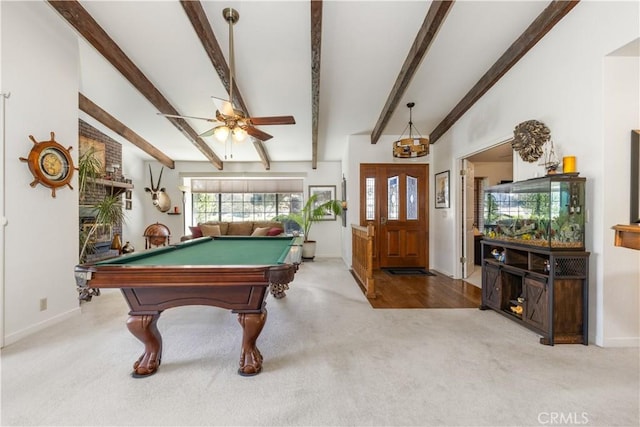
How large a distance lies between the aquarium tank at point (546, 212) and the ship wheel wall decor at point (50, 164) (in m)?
4.75

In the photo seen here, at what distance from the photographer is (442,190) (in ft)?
16.7

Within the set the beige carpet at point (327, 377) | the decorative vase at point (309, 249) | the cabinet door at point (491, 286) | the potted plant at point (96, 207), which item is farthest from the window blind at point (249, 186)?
the cabinet door at point (491, 286)

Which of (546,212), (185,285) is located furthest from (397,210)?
(185,285)

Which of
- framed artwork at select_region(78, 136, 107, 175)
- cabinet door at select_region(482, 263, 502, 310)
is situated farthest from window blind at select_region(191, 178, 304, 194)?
cabinet door at select_region(482, 263, 502, 310)

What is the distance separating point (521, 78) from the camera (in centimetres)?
318

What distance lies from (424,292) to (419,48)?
10.2 ft

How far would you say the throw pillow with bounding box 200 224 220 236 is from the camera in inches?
260

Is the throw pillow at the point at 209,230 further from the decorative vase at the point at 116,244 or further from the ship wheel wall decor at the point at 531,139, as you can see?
the ship wheel wall decor at the point at 531,139

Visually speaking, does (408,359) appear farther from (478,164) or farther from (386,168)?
(478,164)

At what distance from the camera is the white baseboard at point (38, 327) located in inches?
95.0

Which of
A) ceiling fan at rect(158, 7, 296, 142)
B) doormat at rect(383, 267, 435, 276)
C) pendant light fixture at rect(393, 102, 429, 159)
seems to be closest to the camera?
ceiling fan at rect(158, 7, 296, 142)

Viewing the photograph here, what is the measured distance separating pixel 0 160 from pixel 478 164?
7744 mm

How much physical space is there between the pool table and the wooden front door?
11.8 feet

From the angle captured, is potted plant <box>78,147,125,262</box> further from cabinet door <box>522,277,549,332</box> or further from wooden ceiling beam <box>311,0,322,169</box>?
cabinet door <box>522,277,549,332</box>
